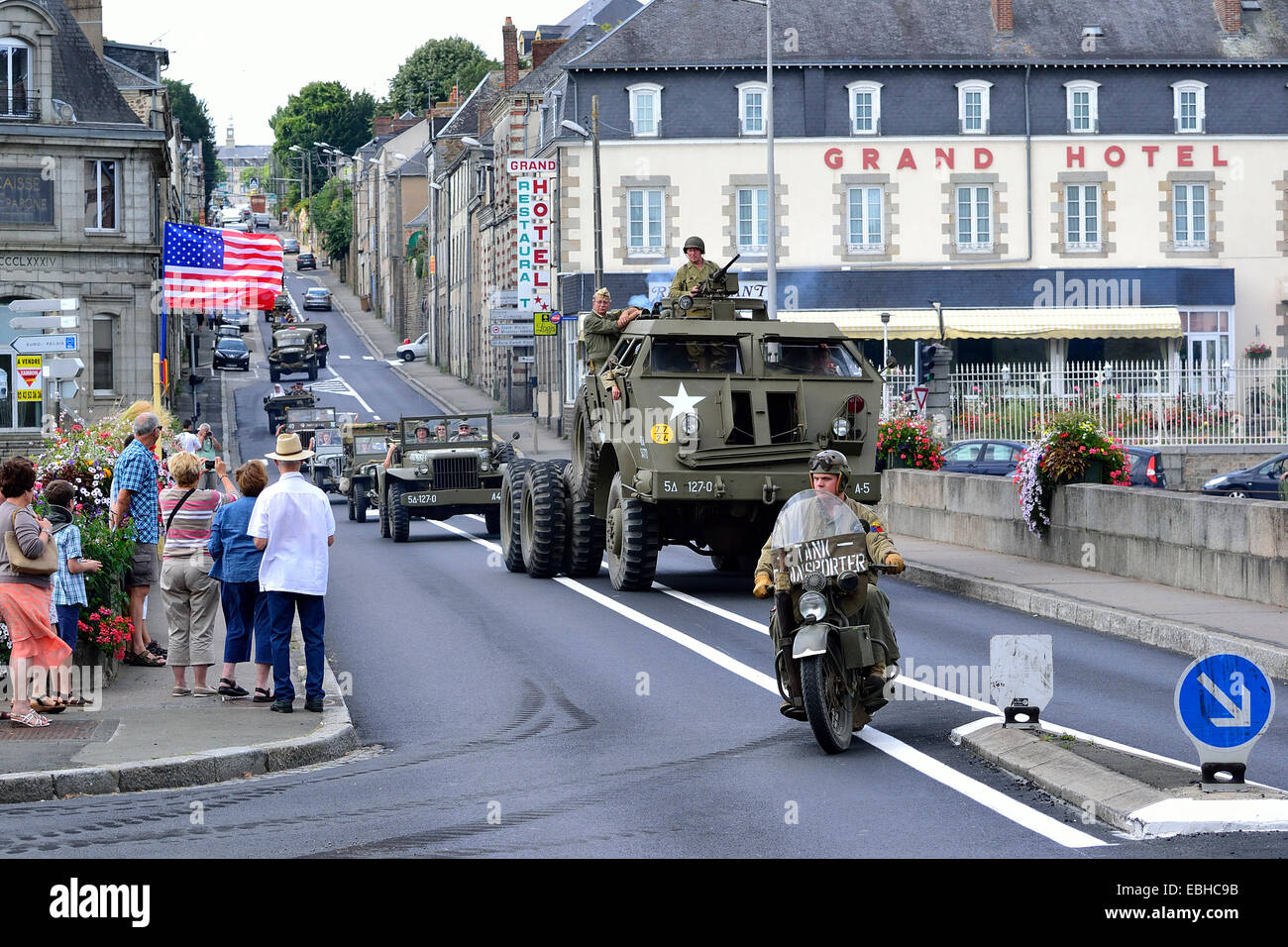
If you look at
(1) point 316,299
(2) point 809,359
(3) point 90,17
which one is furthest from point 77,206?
(1) point 316,299

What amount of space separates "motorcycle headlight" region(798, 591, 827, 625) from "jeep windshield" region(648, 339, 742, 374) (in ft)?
30.7

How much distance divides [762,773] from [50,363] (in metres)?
17.8

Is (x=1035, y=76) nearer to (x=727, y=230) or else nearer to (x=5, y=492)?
(x=727, y=230)

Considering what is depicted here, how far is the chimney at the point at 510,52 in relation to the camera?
3105 inches

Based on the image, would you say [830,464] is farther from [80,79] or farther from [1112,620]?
[80,79]

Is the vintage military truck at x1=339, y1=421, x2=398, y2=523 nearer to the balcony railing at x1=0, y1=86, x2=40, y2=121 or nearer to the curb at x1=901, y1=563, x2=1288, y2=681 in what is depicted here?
the curb at x1=901, y1=563, x2=1288, y2=681

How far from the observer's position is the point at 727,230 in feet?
187

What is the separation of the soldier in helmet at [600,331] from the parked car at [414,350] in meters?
78.8

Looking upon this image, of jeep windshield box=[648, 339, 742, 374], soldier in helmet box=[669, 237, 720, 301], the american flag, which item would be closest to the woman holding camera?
jeep windshield box=[648, 339, 742, 374]

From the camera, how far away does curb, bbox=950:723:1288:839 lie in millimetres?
7875

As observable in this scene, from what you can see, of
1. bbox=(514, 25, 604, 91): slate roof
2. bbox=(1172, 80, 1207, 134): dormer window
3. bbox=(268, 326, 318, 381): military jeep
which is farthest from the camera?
bbox=(268, 326, 318, 381): military jeep

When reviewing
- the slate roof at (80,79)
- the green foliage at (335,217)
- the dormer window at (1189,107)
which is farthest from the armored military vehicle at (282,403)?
the green foliage at (335,217)
